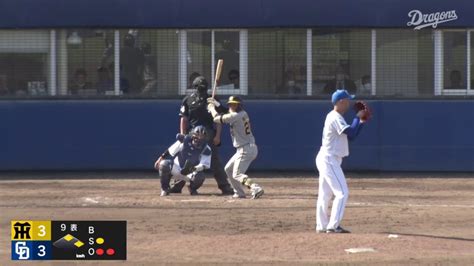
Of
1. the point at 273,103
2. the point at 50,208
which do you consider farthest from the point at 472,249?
the point at 273,103

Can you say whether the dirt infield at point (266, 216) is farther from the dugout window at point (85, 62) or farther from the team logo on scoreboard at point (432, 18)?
the team logo on scoreboard at point (432, 18)

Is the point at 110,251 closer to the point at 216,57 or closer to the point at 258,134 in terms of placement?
the point at 258,134

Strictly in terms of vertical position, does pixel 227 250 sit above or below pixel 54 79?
below

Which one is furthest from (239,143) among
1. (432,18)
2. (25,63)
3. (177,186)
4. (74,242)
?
(25,63)

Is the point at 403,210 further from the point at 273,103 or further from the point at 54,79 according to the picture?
the point at 54,79

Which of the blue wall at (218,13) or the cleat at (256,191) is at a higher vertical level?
the blue wall at (218,13)

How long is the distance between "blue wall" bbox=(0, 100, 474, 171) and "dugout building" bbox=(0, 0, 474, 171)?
0.02 metres

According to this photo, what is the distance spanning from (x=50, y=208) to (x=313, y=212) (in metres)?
3.95

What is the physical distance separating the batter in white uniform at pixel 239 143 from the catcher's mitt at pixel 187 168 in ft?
2.03

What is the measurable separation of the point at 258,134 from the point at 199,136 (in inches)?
144

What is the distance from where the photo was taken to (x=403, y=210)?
15.2 metres

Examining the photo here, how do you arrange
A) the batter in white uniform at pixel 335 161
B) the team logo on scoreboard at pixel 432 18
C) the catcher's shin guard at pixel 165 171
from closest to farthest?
1. the batter in white uniform at pixel 335 161
2. the catcher's shin guard at pixel 165 171
3. the team logo on scoreboard at pixel 432 18

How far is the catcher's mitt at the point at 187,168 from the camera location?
16.3 m

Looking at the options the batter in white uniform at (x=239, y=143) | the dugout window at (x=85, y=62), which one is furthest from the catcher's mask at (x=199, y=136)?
the dugout window at (x=85, y=62)
